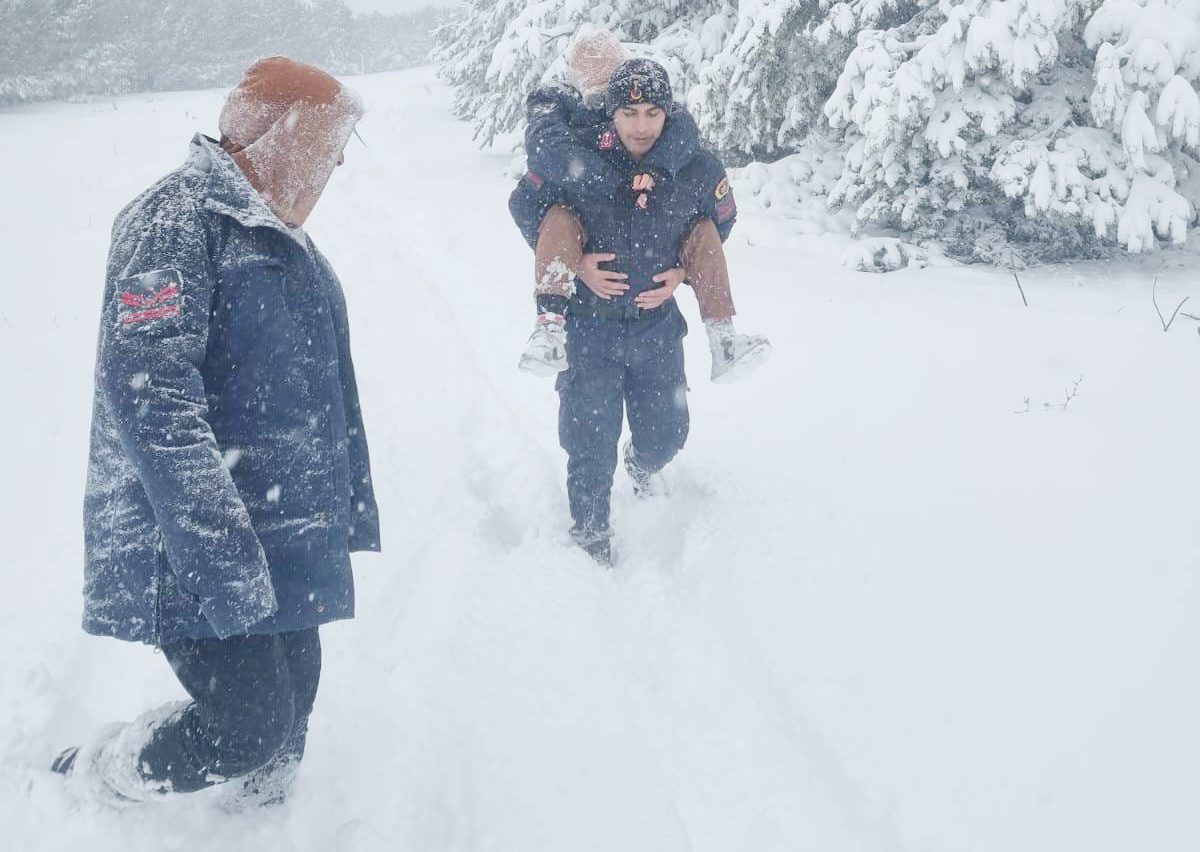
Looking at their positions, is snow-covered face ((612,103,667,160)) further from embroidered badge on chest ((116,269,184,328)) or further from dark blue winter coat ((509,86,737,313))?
embroidered badge on chest ((116,269,184,328))

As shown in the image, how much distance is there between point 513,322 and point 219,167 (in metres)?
4.72

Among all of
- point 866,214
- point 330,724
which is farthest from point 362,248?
point 330,724

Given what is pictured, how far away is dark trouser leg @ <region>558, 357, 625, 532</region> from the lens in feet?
10.3

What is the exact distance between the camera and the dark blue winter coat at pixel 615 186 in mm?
2742

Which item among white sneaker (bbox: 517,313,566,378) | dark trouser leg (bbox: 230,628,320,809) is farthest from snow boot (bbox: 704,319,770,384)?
dark trouser leg (bbox: 230,628,320,809)

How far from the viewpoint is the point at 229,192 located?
4.93ft

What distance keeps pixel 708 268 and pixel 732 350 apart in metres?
0.36

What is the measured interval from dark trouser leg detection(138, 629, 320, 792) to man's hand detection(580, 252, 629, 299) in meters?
1.73

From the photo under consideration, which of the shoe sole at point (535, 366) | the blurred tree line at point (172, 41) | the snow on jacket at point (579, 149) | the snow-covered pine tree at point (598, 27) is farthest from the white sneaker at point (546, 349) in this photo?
the blurred tree line at point (172, 41)

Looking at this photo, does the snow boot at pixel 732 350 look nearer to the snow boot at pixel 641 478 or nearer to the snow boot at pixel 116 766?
the snow boot at pixel 641 478

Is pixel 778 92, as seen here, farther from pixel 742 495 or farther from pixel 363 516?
pixel 363 516

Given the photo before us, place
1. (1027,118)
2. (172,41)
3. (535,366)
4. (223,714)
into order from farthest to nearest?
(172,41) < (1027,118) < (535,366) < (223,714)

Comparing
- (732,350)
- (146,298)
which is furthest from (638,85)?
(146,298)

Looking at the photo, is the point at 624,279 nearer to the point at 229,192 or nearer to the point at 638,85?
the point at 638,85
